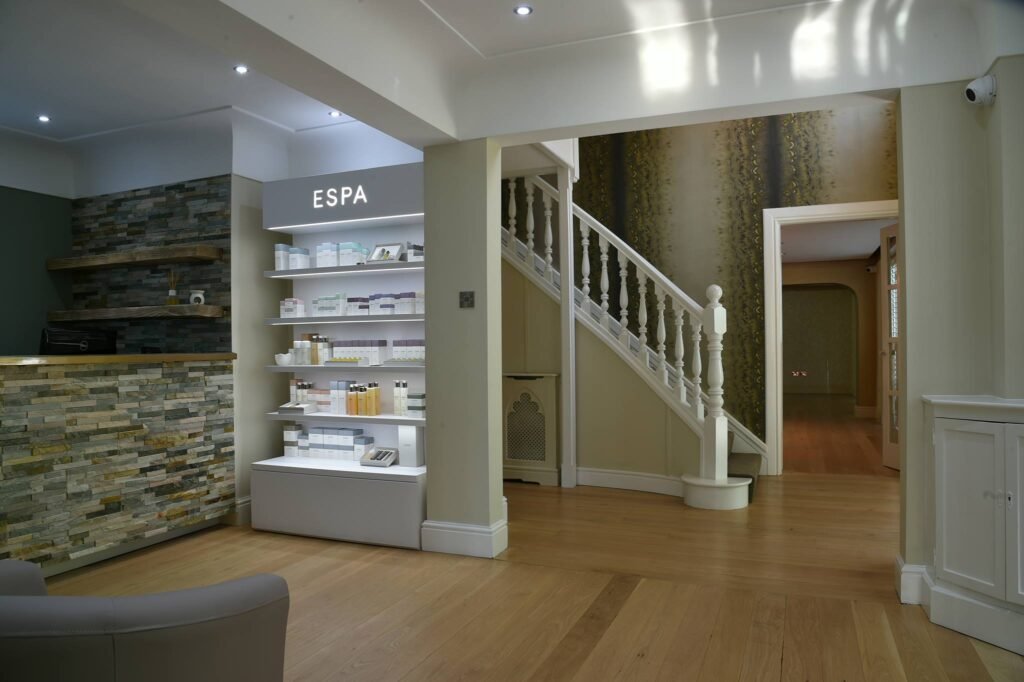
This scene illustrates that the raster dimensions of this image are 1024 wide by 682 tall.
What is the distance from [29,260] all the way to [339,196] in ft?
9.82

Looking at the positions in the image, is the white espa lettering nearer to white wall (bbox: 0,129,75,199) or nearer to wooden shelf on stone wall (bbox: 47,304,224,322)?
wooden shelf on stone wall (bbox: 47,304,224,322)

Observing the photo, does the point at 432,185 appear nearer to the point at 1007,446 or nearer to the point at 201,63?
the point at 201,63

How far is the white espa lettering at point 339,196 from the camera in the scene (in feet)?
14.7

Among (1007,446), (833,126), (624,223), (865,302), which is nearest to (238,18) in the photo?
(1007,446)

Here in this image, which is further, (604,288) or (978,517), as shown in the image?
(604,288)

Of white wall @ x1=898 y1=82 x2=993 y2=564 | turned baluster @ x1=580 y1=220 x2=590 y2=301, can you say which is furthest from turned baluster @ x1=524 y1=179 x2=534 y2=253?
white wall @ x1=898 y1=82 x2=993 y2=564

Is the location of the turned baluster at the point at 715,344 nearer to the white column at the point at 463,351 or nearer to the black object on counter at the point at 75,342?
the white column at the point at 463,351

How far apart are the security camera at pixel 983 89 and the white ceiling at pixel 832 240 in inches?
160

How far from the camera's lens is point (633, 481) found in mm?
5723

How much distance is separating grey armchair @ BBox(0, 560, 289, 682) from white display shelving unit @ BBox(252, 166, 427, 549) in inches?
101

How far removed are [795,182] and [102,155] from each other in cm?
615

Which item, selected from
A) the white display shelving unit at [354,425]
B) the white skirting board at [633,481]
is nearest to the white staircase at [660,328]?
the white skirting board at [633,481]

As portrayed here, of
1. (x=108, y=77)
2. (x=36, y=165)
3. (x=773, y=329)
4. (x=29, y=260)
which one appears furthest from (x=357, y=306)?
(x=773, y=329)

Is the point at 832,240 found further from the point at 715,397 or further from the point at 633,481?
the point at 633,481
